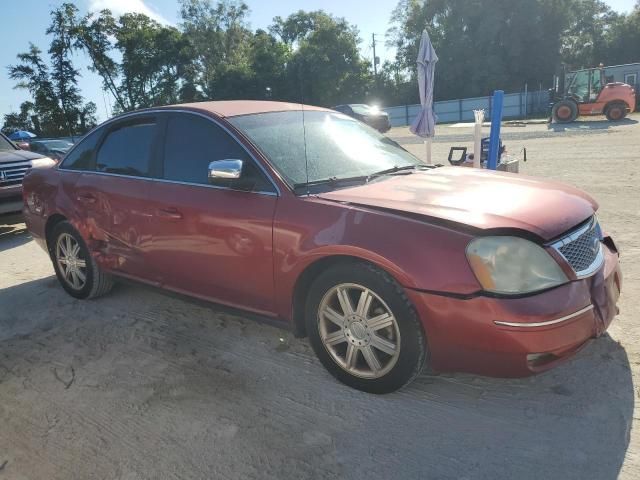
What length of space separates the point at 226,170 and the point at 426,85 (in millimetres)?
4715

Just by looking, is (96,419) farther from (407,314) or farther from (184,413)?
(407,314)

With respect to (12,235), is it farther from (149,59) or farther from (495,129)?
(149,59)

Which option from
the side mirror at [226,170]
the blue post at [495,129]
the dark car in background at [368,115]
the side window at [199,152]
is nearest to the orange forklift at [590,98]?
the dark car in background at [368,115]

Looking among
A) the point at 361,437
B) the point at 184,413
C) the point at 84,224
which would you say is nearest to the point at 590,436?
the point at 361,437

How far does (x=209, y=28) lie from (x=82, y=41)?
16.9 meters

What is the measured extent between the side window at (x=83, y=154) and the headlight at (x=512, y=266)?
343 centimetres

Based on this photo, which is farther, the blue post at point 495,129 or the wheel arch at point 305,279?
the blue post at point 495,129

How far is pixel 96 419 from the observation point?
9.34 feet

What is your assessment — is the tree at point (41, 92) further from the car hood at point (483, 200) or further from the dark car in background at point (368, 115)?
the car hood at point (483, 200)

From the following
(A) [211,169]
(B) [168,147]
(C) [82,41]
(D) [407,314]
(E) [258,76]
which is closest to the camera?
(D) [407,314]

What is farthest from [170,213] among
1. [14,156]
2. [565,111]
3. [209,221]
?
[565,111]

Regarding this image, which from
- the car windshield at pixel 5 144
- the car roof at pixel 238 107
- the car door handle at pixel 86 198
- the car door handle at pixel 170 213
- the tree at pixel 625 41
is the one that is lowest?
the car door handle at pixel 170 213

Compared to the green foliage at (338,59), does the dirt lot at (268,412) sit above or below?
below

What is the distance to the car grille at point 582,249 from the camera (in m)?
2.58
